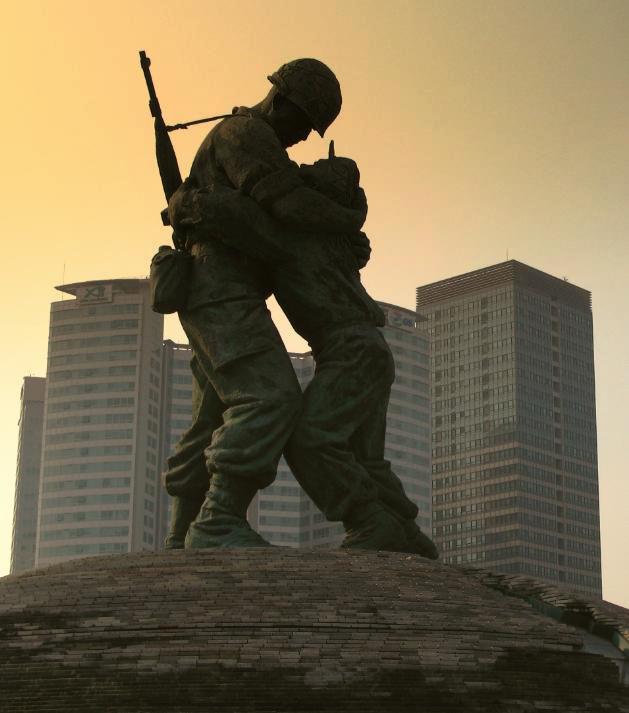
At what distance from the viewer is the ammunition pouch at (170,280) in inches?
717

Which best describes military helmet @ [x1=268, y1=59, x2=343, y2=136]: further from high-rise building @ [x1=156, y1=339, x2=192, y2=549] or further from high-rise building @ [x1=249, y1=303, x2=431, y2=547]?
high-rise building @ [x1=156, y1=339, x2=192, y2=549]

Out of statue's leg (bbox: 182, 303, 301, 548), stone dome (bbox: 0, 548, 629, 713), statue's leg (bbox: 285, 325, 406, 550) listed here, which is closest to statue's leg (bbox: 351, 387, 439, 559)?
statue's leg (bbox: 285, 325, 406, 550)

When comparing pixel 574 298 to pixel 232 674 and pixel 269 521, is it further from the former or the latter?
pixel 232 674

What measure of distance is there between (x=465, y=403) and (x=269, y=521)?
26032 mm

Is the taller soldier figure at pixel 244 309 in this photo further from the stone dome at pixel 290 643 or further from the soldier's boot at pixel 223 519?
the stone dome at pixel 290 643

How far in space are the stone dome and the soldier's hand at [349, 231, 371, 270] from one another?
14.9 feet

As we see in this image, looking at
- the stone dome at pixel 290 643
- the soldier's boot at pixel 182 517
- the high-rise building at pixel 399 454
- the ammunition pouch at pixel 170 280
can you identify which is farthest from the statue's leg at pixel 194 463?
the high-rise building at pixel 399 454

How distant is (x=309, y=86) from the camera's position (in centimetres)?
1898

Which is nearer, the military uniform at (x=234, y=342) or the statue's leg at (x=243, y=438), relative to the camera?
the statue's leg at (x=243, y=438)

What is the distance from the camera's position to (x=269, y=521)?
136375 millimetres

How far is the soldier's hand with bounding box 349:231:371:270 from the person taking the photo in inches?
750

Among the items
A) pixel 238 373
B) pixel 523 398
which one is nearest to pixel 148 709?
pixel 238 373

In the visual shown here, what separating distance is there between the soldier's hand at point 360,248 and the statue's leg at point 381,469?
1628mm

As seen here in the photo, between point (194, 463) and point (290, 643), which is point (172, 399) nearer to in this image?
point (194, 463)
